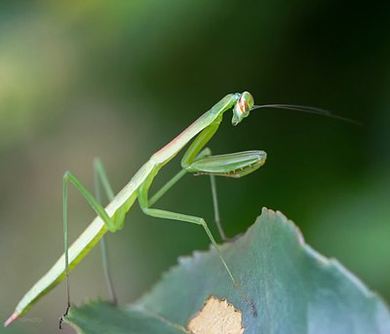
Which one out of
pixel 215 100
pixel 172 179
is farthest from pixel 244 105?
pixel 215 100

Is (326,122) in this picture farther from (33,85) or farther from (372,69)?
(33,85)

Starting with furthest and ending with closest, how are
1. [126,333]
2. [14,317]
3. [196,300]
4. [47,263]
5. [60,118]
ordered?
1. [47,263]
2. [60,118]
3. [14,317]
4. [196,300]
5. [126,333]

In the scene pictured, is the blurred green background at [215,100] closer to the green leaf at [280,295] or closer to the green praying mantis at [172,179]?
the green praying mantis at [172,179]

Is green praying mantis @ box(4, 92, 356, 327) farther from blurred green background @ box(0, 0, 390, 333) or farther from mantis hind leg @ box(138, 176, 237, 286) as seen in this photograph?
blurred green background @ box(0, 0, 390, 333)

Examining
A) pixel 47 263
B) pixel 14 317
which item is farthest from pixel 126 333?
pixel 47 263

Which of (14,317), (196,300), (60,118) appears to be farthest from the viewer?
(60,118)

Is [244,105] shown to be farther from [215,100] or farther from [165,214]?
[215,100]

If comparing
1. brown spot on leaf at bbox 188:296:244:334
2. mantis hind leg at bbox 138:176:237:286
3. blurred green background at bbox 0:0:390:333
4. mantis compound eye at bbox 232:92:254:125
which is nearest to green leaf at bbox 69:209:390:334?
brown spot on leaf at bbox 188:296:244:334

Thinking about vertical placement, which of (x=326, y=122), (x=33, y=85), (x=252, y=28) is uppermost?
(x=33, y=85)
